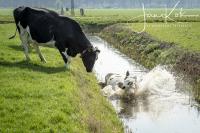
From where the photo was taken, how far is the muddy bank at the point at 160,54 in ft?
75.9

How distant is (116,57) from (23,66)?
17.3m

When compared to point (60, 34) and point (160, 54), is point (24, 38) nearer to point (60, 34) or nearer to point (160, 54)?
point (60, 34)

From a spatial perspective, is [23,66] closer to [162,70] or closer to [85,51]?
[85,51]

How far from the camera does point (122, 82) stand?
21.9m

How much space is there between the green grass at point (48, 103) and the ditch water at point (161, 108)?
1.47m

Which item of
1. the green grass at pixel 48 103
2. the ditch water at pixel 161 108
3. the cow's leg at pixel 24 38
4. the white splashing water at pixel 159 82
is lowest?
the ditch water at pixel 161 108

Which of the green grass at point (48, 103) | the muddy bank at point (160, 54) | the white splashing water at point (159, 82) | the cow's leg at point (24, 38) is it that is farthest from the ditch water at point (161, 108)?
the cow's leg at point (24, 38)

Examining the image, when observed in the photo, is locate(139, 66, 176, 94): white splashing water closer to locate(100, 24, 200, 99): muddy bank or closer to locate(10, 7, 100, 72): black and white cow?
locate(100, 24, 200, 99): muddy bank

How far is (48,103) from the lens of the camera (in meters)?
13.0

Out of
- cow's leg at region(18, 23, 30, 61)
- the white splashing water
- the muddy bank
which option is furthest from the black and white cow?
the muddy bank

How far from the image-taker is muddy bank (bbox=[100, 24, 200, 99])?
23136mm

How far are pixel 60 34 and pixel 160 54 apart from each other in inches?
463

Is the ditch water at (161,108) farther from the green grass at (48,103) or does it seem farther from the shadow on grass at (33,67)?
the shadow on grass at (33,67)

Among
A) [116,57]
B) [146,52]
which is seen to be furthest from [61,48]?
[116,57]
